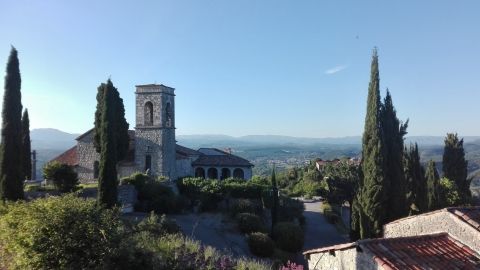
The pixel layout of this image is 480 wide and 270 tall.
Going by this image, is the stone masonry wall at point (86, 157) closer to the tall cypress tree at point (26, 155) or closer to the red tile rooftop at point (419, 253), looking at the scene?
the tall cypress tree at point (26, 155)

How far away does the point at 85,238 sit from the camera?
8477 mm

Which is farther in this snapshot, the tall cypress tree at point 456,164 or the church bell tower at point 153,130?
the church bell tower at point 153,130

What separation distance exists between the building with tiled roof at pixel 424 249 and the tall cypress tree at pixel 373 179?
8264mm

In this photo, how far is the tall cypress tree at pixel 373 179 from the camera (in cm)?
2052

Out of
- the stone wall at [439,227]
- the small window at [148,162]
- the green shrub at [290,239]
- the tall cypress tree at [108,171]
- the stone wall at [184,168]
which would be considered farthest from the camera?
the stone wall at [184,168]

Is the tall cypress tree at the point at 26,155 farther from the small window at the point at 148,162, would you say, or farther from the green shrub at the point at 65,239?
the green shrub at the point at 65,239

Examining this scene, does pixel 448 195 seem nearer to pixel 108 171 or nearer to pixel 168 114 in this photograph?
pixel 108 171

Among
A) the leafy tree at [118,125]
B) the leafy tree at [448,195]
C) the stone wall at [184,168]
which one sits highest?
the leafy tree at [118,125]

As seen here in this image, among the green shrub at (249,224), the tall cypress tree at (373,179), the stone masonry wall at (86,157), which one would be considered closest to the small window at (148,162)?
the stone masonry wall at (86,157)

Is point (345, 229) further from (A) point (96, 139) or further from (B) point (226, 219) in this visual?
(A) point (96, 139)

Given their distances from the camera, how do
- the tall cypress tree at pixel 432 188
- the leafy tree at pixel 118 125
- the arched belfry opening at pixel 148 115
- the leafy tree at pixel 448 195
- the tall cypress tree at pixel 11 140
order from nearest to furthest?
the tall cypress tree at pixel 11 140, the tall cypress tree at pixel 432 188, the leafy tree at pixel 448 195, the leafy tree at pixel 118 125, the arched belfry opening at pixel 148 115

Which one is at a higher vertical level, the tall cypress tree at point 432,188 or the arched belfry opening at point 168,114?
the arched belfry opening at point 168,114

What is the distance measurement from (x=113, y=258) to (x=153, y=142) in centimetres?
2800

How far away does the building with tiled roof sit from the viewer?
9.80 meters
